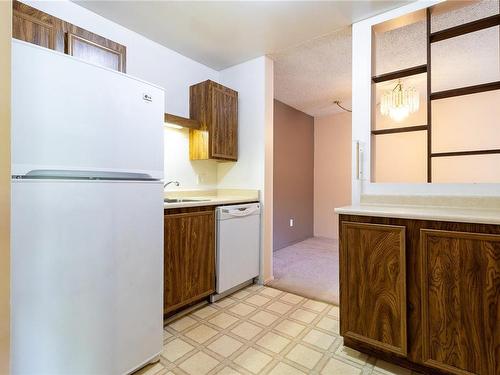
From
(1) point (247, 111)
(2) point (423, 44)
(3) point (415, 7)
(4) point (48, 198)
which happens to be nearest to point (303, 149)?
(1) point (247, 111)

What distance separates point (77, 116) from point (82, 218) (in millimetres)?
465

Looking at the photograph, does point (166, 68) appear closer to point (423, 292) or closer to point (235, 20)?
point (235, 20)

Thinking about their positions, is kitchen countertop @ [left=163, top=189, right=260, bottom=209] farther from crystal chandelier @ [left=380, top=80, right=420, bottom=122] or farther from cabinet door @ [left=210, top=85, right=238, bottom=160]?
crystal chandelier @ [left=380, top=80, right=420, bottom=122]

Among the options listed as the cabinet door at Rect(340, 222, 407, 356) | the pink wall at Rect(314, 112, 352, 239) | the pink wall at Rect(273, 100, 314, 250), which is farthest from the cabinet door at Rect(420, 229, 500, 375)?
the pink wall at Rect(314, 112, 352, 239)

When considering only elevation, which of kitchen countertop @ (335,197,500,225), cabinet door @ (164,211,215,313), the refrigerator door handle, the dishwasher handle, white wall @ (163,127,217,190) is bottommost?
cabinet door @ (164,211,215,313)

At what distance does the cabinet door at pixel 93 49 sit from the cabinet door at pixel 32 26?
0.09 metres

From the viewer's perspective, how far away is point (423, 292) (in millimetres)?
1327

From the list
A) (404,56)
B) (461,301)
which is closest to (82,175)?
(461,301)

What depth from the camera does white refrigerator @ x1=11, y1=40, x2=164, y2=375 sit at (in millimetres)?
994

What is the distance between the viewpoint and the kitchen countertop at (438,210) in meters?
→ 1.24

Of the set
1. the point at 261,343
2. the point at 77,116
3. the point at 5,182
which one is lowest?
the point at 261,343

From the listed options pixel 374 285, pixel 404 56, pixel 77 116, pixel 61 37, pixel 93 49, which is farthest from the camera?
pixel 404 56

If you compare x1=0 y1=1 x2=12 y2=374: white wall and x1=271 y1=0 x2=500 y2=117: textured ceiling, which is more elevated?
x1=271 y1=0 x2=500 y2=117: textured ceiling

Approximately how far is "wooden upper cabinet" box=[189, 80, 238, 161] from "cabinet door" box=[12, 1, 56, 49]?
Answer: 133 cm
